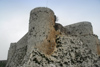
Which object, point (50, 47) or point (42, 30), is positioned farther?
point (42, 30)

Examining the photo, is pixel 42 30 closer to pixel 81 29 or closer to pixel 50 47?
pixel 50 47

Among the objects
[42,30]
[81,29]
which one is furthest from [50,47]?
[81,29]

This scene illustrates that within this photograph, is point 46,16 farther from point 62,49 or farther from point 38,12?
point 62,49

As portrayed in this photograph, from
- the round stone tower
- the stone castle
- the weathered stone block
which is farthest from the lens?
the weathered stone block

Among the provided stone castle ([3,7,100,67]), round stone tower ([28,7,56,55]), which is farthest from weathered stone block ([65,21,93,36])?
round stone tower ([28,7,56,55])

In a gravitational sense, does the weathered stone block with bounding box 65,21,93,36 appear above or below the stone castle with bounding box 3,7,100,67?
above

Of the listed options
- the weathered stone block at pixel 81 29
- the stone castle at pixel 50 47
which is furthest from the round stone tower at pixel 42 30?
the weathered stone block at pixel 81 29

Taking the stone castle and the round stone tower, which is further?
the round stone tower

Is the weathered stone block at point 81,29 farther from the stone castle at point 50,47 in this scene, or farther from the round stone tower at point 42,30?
the round stone tower at point 42,30

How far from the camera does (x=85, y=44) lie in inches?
529

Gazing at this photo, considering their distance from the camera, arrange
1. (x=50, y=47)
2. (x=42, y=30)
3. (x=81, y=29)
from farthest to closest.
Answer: (x=81, y=29), (x=42, y=30), (x=50, y=47)

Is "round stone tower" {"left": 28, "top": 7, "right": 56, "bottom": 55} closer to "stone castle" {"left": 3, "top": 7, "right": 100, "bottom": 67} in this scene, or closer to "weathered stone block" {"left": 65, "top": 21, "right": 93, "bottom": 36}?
"stone castle" {"left": 3, "top": 7, "right": 100, "bottom": 67}

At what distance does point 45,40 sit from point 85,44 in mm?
4835

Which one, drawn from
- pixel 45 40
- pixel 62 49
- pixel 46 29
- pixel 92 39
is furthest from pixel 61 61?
pixel 92 39
